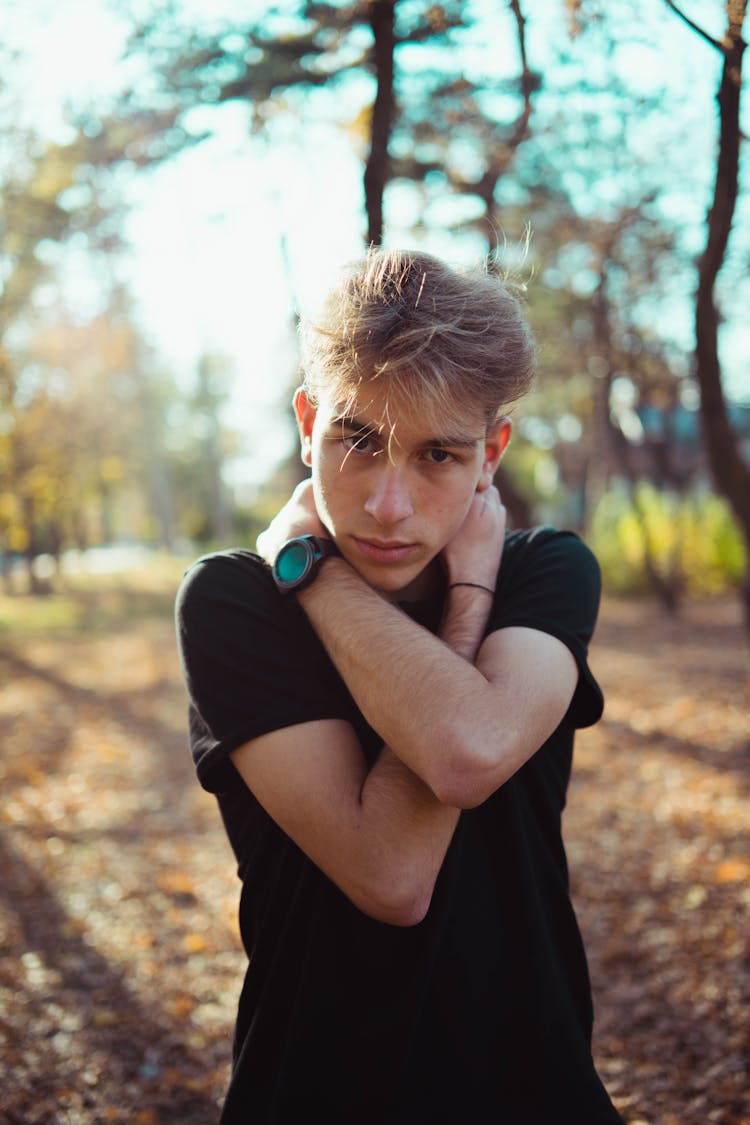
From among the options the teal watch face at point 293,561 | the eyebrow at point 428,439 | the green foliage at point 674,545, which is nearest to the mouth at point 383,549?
the teal watch face at point 293,561

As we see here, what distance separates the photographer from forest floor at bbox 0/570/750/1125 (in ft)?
12.7

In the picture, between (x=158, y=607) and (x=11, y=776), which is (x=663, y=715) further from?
(x=158, y=607)

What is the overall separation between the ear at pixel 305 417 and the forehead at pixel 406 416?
0.76 ft

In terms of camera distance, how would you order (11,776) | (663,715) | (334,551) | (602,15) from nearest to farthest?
(334,551), (602,15), (11,776), (663,715)

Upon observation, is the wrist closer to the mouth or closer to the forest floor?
the mouth

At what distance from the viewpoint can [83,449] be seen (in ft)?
87.6

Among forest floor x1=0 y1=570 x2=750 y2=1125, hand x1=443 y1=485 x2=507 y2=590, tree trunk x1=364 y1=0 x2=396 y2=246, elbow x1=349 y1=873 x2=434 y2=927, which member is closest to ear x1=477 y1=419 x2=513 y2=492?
hand x1=443 y1=485 x2=507 y2=590

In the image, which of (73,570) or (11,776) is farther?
(73,570)

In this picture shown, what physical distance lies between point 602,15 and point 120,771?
7734 mm

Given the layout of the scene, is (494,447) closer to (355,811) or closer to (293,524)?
(293,524)

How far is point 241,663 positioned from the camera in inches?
70.4

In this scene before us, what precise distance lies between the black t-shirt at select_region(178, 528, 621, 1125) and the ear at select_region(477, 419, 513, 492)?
0.95ft

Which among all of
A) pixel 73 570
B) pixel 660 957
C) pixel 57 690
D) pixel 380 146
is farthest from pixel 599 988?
pixel 73 570

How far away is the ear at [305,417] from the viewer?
2.03m
